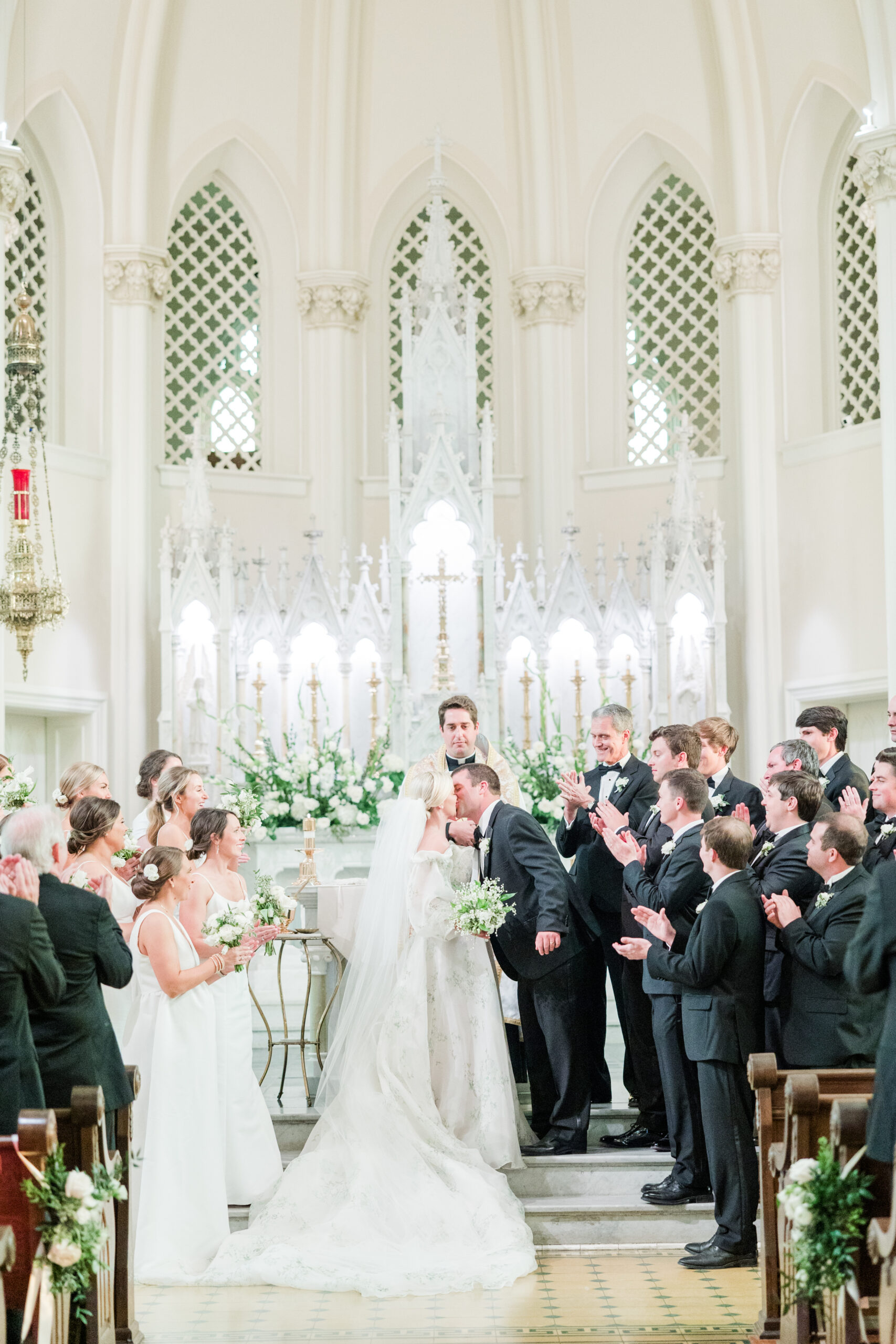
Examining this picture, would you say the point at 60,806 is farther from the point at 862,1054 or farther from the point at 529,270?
the point at 529,270

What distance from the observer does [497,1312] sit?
17.7 feet

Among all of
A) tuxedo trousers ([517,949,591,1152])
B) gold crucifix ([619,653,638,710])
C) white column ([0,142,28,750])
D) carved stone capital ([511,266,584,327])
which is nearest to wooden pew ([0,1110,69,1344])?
tuxedo trousers ([517,949,591,1152])

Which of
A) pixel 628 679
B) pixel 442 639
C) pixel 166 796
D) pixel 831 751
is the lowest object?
pixel 166 796

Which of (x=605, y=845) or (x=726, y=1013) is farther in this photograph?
(x=605, y=845)

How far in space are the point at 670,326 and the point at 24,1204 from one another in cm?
1236

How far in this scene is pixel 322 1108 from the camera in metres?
6.85

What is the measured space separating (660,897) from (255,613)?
7.33 m

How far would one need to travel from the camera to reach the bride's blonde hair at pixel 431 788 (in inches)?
264

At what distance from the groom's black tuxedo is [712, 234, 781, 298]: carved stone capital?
871 centimetres

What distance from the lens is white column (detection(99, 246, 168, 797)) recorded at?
13.5m

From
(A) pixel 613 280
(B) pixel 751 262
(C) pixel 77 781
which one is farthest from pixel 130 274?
(C) pixel 77 781

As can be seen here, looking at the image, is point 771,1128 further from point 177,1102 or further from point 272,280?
point 272,280

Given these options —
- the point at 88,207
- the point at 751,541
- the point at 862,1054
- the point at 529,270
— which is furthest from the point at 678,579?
the point at 862,1054

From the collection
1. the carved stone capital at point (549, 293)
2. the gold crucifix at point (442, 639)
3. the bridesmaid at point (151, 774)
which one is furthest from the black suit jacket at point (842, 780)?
the carved stone capital at point (549, 293)
